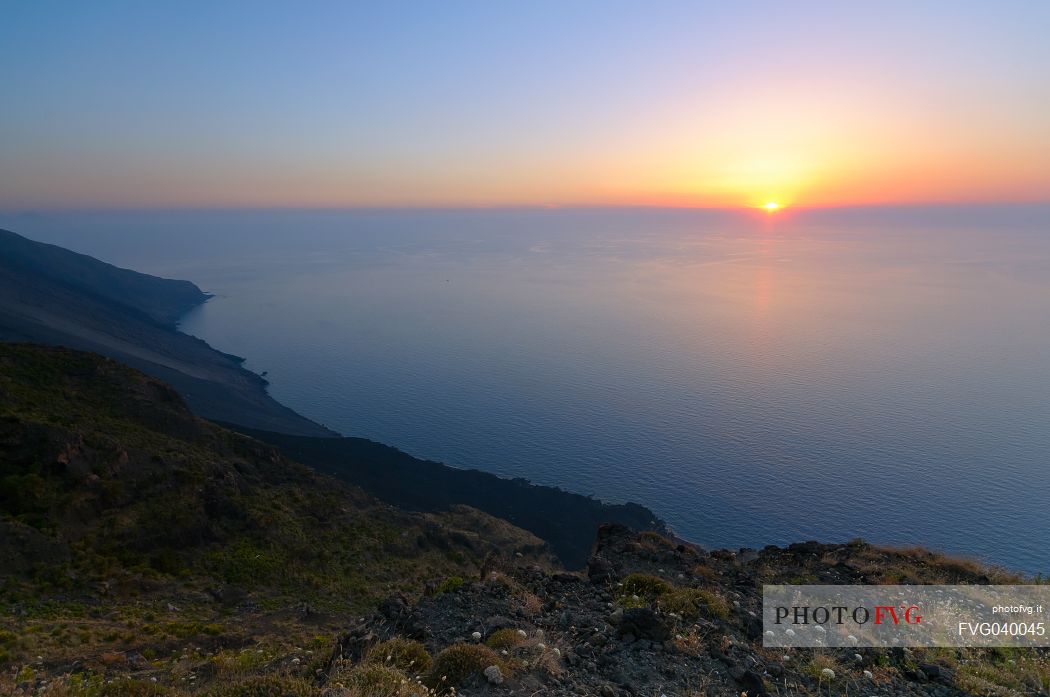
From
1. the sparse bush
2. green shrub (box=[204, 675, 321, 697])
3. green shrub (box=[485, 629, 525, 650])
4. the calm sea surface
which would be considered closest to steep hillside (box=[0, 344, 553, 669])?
green shrub (box=[204, 675, 321, 697])

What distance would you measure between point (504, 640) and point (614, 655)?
Result: 1.59 metres

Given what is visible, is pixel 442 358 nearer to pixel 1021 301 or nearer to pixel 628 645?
pixel 628 645

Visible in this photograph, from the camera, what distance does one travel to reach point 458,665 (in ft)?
23.0

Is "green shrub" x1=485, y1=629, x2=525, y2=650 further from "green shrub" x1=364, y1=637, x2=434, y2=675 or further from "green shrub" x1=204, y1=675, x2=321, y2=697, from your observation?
"green shrub" x1=204, y1=675, x2=321, y2=697

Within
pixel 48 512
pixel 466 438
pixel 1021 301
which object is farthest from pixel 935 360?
pixel 48 512

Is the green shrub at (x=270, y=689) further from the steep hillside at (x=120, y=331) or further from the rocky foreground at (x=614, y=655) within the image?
the steep hillside at (x=120, y=331)

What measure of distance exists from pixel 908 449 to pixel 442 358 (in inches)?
2543

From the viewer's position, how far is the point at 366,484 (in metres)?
47.2

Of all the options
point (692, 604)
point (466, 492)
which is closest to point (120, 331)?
point (466, 492)

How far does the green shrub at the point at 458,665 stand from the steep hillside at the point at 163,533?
9.44 meters

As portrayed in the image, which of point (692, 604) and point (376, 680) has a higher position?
point (376, 680)

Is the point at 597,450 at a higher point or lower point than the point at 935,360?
lower

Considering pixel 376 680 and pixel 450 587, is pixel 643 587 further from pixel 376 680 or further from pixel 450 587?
pixel 376 680

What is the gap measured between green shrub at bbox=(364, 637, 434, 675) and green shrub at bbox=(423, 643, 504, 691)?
0.37m
